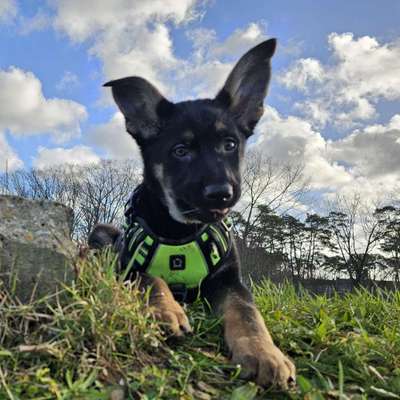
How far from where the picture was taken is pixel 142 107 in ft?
15.0

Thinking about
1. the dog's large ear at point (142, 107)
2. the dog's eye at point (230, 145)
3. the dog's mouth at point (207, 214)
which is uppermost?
the dog's large ear at point (142, 107)

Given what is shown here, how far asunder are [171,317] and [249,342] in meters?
0.48

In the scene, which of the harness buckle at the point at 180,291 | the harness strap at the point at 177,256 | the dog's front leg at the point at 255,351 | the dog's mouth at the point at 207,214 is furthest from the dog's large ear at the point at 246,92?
the dog's front leg at the point at 255,351

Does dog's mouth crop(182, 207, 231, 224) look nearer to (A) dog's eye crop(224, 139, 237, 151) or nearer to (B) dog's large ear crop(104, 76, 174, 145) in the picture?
(A) dog's eye crop(224, 139, 237, 151)

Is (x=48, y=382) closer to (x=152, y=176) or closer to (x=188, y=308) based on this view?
(x=188, y=308)

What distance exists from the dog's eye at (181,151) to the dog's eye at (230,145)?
0.37 m

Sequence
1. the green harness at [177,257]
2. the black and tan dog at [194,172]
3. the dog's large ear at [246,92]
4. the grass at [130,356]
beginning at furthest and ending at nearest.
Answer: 1. the dog's large ear at [246,92]
2. the green harness at [177,257]
3. the black and tan dog at [194,172]
4. the grass at [130,356]

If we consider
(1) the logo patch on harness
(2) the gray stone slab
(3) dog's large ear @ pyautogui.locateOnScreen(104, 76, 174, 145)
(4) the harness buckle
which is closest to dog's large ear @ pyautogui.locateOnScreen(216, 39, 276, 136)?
(3) dog's large ear @ pyautogui.locateOnScreen(104, 76, 174, 145)

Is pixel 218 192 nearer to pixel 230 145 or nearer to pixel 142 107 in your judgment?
pixel 230 145

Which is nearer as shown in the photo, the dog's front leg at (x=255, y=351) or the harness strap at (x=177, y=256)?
the dog's front leg at (x=255, y=351)

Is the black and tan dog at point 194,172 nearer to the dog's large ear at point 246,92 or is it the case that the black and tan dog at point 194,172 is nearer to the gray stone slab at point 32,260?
the dog's large ear at point 246,92

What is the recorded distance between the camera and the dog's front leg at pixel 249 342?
2449 mm

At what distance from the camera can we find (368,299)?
4.92 metres

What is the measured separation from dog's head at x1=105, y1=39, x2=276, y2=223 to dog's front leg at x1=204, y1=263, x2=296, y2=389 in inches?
30.1
